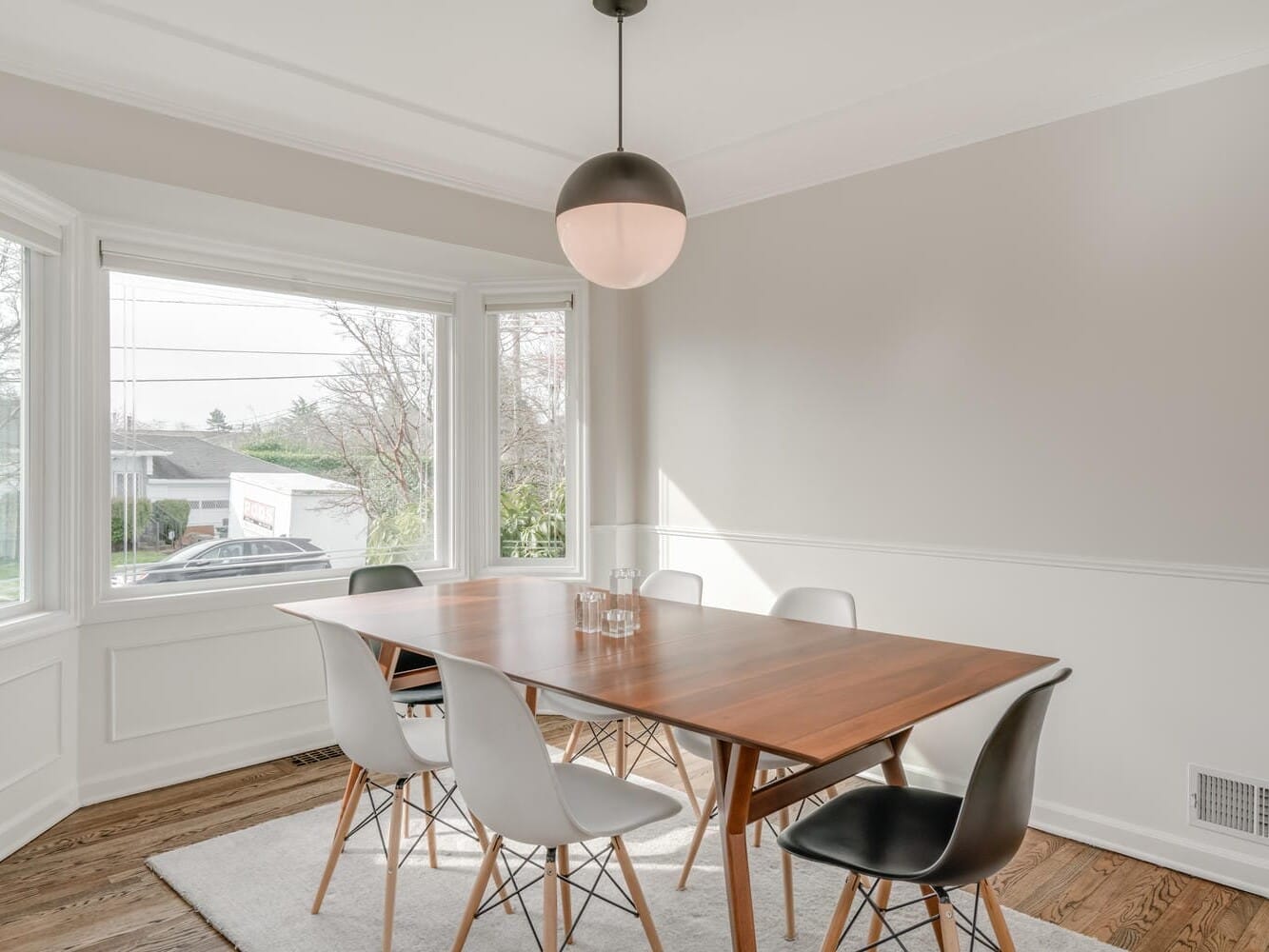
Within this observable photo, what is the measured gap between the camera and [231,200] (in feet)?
10.7

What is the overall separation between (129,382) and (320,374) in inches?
34.1

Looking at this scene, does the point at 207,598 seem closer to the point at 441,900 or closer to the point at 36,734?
the point at 36,734

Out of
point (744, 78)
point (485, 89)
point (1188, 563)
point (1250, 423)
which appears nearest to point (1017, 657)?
point (1188, 563)

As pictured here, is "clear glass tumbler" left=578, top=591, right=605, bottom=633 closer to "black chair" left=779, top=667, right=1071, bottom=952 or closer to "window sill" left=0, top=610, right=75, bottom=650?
"black chair" left=779, top=667, right=1071, bottom=952

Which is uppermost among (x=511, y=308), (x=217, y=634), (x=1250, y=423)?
(x=511, y=308)

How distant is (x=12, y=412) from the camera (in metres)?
3.14

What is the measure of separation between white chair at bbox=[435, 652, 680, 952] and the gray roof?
8.08 ft

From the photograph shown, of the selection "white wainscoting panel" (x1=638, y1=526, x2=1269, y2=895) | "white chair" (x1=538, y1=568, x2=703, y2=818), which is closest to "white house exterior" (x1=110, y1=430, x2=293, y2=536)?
"white chair" (x1=538, y1=568, x2=703, y2=818)

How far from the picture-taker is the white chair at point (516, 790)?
5.92 ft

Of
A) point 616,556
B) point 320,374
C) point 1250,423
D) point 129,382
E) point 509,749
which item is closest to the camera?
point 509,749

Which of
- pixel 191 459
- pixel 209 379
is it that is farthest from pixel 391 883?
pixel 209 379

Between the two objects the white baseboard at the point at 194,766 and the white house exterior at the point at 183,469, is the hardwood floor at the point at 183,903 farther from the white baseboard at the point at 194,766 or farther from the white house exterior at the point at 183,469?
the white house exterior at the point at 183,469

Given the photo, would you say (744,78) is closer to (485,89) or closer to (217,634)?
(485,89)

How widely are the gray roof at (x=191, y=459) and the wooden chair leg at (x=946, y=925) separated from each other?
343 centimetres
